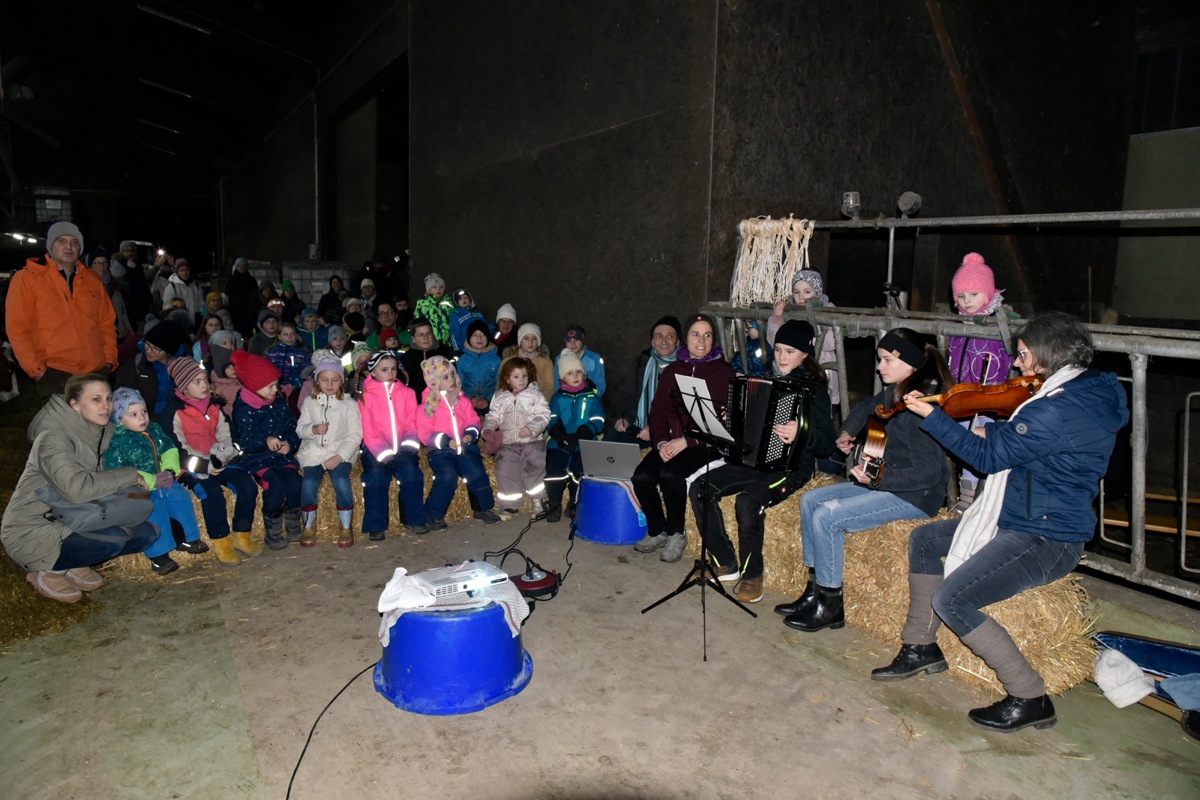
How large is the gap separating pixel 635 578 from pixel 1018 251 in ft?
19.5

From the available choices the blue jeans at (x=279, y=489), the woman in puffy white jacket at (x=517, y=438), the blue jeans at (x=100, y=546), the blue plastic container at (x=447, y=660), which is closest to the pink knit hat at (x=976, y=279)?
the woman in puffy white jacket at (x=517, y=438)

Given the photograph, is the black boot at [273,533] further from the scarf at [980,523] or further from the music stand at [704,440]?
the scarf at [980,523]

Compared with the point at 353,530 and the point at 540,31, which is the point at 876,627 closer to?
the point at 353,530

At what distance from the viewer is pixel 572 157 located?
25.3 feet

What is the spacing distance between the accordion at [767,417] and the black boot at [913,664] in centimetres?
124

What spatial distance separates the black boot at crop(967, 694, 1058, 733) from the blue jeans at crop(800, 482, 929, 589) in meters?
1.05

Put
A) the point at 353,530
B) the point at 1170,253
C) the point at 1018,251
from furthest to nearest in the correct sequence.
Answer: the point at 1170,253
the point at 1018,251
the point at 353,530

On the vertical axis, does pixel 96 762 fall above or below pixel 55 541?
below

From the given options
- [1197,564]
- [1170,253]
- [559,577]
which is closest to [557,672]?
[559,577]

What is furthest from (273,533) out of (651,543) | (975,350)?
(975,350)

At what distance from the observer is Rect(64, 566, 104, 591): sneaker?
458 cm

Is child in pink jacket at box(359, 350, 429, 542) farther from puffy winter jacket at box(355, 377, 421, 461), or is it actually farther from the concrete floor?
the concrete floor

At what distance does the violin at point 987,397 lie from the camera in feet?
11.5

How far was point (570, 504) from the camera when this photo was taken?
616 centimetres
